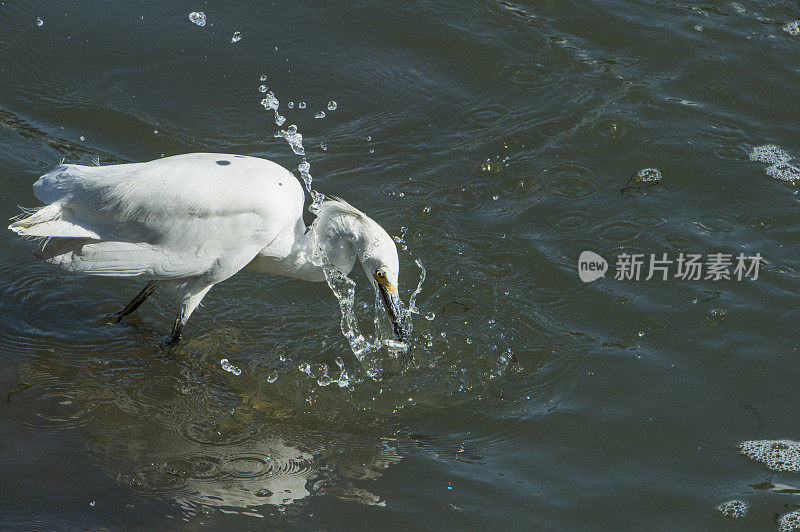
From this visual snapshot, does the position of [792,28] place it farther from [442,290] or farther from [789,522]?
[789,522]

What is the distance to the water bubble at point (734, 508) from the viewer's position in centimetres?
408

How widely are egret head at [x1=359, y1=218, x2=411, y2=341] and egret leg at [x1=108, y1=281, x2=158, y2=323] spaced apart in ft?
4.82

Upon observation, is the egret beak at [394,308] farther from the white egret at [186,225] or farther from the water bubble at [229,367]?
the water bubble at [229,367]

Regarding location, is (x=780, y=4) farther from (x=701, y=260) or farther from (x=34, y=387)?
(x=34, y=387)

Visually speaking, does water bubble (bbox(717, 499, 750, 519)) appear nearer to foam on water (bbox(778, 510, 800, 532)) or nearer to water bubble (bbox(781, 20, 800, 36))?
foam on water (bbox(778, 510, 800, 532))

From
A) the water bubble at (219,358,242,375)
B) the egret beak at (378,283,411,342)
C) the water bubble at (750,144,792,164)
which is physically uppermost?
the water bubble at (750,144,792,164)

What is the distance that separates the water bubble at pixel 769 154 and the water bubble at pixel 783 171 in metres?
0.07

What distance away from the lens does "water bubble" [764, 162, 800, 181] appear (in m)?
6.42

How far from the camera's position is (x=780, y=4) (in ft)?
27.7

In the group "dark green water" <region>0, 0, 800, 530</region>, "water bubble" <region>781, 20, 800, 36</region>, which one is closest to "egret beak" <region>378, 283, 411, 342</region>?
"dark green water" <region>0, 0, 800, 530</region>

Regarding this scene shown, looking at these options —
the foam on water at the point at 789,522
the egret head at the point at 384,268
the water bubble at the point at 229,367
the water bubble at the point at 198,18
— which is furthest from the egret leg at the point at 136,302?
the foam on water at the point at 789,522

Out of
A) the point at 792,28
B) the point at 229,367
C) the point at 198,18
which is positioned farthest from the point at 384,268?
the point at 792,28

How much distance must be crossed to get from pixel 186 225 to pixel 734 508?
327cm

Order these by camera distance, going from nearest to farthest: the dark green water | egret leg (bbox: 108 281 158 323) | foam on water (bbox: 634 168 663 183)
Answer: the dark green water < egret leg (bbox: 108 281 158 323) < foam on water (bbox: 634 168 663 183)
